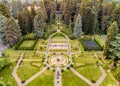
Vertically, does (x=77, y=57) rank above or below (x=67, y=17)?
below

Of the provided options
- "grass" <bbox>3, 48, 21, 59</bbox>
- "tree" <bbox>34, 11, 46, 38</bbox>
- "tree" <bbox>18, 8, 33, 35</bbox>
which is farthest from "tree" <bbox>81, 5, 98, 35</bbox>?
"grass" <bbox>3, 48, 21, 59</bbox>

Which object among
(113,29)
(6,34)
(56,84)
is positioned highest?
(113,29)

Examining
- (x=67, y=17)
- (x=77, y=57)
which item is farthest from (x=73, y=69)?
(x=67, y=17)

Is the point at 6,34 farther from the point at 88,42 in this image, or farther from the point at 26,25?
the point at 88,42

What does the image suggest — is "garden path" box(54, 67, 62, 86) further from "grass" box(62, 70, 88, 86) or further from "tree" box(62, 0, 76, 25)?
"tree" box(62, 0, 76, 25)

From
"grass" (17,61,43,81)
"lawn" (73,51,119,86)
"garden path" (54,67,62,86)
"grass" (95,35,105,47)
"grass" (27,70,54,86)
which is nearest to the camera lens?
"grass" (27,70,54,86)

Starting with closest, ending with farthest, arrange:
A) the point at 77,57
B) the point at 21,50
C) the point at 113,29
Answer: the point at 113,29 → the point at 77,57 → the point at 21,50

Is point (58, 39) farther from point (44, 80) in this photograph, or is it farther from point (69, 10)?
point (44, 80)
